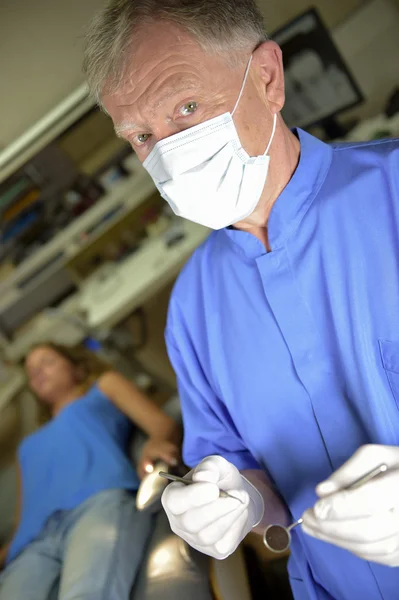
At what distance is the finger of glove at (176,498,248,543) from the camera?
87cm

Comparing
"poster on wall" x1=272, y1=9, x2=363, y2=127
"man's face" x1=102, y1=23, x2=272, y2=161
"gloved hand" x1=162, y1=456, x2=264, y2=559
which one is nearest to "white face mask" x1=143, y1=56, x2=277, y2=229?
"man's face" x1=102, y1=23, x2=272, y2=161

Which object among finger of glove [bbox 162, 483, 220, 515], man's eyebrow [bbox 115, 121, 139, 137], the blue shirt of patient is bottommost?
the blue shirt of patient

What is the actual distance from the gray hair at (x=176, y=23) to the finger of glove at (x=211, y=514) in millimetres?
782

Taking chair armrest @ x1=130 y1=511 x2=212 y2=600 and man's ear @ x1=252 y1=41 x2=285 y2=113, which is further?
chair armrest @ x1=130 y1=511 x2=212 y2=600

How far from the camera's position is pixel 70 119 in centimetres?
171

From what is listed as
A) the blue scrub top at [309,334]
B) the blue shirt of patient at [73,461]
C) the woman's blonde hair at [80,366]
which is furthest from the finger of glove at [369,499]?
the woman's blonde hair at [80,366]

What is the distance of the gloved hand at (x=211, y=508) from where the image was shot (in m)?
0.87

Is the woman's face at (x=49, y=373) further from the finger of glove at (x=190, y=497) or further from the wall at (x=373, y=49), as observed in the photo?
the wall at (x=373, y=49)

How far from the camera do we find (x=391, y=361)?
89 centimetres

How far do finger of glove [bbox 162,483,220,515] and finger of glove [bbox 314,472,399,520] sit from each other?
0.21m

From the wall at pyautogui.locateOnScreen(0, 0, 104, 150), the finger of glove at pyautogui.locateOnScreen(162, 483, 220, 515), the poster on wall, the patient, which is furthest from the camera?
the poster on wall

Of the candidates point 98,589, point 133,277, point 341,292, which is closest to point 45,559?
point 98,589

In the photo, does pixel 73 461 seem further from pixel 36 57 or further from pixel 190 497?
pixel 36 57

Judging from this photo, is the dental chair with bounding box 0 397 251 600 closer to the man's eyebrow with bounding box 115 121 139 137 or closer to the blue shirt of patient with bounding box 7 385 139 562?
the blue shirt of patient with bounding box 7 385 139 562
